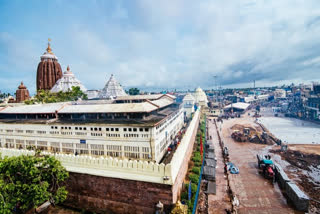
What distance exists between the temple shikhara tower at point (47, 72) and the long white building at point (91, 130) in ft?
135

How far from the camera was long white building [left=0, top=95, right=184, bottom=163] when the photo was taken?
874 inches

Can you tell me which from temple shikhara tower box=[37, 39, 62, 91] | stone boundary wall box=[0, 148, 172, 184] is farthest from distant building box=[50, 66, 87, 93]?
stone boundary wall box=[0, 148, 172, 184]

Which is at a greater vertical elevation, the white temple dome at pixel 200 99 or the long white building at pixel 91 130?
the white temple dome at pixel 200 99

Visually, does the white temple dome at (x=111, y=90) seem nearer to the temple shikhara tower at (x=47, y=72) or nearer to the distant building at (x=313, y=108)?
the temple shikhara tower at (x=47, y=72)

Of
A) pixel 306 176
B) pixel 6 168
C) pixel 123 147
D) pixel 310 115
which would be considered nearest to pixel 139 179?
pixel 123 147

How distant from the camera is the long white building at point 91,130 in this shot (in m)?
22.2

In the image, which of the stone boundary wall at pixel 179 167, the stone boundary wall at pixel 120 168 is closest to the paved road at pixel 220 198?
the stone boundary wall at pixel 179 167

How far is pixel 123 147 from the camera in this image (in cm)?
2281

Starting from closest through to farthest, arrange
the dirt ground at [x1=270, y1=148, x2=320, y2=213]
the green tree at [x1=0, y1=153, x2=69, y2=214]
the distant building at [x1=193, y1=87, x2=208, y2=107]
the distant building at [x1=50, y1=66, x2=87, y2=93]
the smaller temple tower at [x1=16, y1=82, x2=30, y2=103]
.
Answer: the green tree at [x1=0, y1=153, x2=69, y2=214] < the dirt ground at [x1=270, y1=148, x2=320, y2=213] < the smaller temple tower at [x1=16, y1=82, x2=30, y2=103] < the distant building at [x1=50, y1=66, x2=87, y2=93] < the distant building at [x1=193, y1=87, x2=208, y2=107]

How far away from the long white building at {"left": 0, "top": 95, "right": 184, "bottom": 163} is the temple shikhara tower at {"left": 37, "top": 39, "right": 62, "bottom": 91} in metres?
41.1

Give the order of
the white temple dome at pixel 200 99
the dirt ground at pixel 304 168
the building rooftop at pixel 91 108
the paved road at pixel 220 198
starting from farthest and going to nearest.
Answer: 1. the white temple dome at pixel 200 99
2. the building rooftop at pixel 91 108
3. the dirt ground at pixel 304 168
4. the paved road at pixel 220 198

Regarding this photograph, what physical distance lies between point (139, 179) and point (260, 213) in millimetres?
13535

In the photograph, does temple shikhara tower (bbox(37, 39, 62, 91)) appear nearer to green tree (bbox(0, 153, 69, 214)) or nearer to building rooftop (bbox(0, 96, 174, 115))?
building rooftop (bbox(0, 96, 174, 115))

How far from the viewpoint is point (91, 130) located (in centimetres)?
2417
